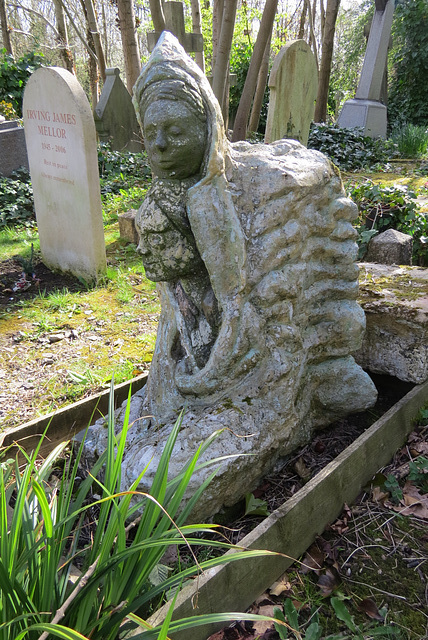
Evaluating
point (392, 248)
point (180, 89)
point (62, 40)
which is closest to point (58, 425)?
point (180, 89)

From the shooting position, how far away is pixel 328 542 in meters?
2.26

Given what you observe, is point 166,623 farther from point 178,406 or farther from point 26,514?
point 178,406

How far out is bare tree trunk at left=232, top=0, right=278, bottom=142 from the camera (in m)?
7.49

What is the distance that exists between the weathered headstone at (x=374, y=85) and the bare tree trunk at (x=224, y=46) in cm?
599

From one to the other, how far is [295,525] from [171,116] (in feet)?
5.46

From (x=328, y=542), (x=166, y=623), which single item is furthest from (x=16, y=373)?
(x=166, y=623)

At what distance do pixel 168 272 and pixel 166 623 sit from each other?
1.37 meters

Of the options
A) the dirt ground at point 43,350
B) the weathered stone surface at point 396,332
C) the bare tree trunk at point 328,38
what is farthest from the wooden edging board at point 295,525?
the bare tree trunk at point 328,38

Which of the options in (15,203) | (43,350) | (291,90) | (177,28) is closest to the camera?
(43,350)

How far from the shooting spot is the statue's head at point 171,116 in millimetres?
1951

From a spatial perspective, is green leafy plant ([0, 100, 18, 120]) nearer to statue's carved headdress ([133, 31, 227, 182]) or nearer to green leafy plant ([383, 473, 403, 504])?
statue's carved headdress ([133, 31, 227, 182])

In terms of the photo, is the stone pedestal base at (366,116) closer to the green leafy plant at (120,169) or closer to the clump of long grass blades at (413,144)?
the clump of long grass blades at (413,144)

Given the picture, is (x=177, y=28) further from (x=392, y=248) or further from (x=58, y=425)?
(x=58, y=425)

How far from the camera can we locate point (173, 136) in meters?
→ 1.99
